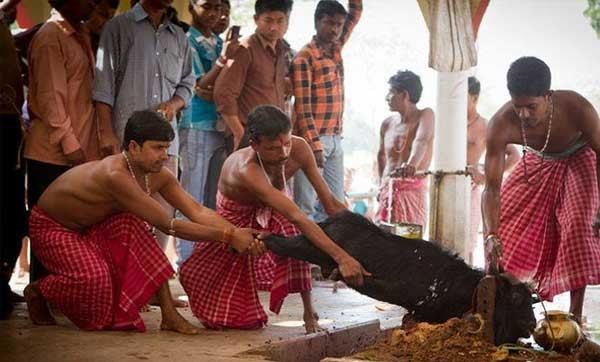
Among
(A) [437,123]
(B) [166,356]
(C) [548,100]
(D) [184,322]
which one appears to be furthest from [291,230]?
(A) [437,123]

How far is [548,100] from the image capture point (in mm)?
5879

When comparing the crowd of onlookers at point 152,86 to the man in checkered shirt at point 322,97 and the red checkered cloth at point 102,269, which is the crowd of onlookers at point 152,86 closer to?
the man in checkered shirt at point 322,97

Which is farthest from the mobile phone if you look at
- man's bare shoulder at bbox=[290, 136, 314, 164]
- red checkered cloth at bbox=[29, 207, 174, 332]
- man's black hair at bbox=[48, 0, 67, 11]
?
red checkered cloth at bbox=[29, 207, 174, 332]

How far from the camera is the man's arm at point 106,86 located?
19.3 ft

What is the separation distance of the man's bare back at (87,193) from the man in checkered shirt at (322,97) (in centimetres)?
213

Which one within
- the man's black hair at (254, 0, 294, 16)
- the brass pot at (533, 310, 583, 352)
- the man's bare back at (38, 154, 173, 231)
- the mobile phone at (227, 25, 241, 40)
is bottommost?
the brass pot at (533, 310, 583, 352)

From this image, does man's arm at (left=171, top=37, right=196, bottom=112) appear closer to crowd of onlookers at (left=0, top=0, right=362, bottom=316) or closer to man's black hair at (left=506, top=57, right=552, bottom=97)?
crowd of onlookers at (left=0, top=0, right=362, bottom=316)

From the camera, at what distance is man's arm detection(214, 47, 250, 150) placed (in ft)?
22.8

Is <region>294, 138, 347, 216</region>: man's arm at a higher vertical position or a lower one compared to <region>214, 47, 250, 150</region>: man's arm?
lower

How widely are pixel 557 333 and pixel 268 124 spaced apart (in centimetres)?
190

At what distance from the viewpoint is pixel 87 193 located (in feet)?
17.0

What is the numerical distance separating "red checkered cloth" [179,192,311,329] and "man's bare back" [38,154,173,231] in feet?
1.69

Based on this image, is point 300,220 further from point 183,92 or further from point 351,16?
point 351,16

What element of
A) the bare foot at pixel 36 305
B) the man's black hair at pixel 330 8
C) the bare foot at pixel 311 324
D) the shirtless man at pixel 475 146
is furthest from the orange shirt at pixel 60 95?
the shirtless man at pixel 475 146
